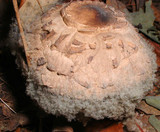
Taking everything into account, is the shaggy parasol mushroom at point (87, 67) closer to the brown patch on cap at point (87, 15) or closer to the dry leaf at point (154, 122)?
the brown patch on cap at point (87, 15)

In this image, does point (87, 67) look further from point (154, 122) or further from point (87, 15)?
point (154, 122)

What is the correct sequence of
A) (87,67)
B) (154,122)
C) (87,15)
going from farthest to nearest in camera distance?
(154,122) → (87,15) → (87,67)

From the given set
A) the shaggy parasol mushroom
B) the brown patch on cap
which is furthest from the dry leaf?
the brown patch on cap

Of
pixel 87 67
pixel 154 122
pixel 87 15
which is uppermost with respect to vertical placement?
pixel 87 15

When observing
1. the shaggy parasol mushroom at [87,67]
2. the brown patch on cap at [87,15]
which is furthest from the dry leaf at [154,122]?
the brown patch on cap at [87,15]

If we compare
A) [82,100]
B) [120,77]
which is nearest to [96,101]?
[82,100]

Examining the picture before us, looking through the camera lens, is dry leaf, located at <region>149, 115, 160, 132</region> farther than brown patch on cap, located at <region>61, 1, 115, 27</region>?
Yes

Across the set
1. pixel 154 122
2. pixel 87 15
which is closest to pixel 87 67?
pixel 87 15

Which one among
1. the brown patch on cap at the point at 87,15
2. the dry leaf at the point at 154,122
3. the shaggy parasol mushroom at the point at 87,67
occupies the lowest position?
the dry leaf at the point at 154,122

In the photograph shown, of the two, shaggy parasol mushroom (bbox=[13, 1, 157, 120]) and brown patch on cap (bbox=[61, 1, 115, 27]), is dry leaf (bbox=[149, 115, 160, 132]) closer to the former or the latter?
shaggy parasol mushroom (bbox=[13, 1, 157, 120])
